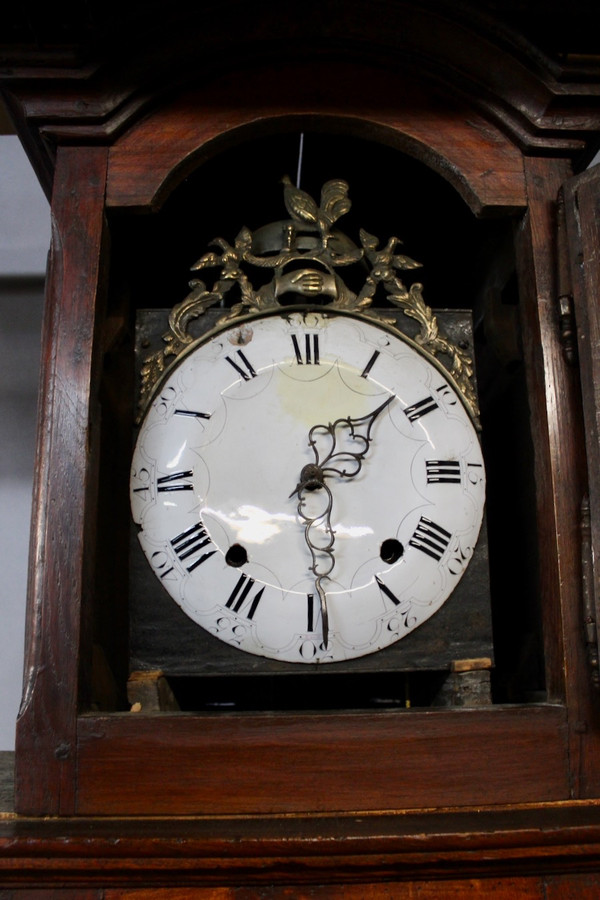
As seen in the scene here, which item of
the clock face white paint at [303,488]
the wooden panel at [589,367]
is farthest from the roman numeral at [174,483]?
the wooden panel at [589,367]

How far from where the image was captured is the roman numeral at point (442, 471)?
4.46ft

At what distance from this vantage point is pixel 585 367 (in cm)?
121

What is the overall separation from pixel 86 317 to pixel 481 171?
513mm

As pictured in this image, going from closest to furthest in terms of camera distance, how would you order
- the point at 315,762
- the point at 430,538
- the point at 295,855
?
the point at 295,855 → the point at 315,762 → the point at 430,538

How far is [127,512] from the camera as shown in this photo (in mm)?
1414

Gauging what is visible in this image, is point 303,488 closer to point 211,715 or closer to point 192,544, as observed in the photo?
point 192,544

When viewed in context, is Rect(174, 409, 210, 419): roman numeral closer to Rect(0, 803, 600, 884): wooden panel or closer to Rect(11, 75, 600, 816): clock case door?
Rect(11, 75, 600, 816): clock case door

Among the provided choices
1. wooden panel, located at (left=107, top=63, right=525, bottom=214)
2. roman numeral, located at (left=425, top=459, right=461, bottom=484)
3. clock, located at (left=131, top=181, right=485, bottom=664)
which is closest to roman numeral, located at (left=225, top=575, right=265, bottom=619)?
clock, located at (left=131, top=181, right=485, bottom=664)

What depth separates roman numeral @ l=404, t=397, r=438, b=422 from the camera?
1.38m

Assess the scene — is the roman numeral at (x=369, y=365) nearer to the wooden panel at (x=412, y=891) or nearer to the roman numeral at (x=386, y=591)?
the roman numeral at (x=386, y=591)

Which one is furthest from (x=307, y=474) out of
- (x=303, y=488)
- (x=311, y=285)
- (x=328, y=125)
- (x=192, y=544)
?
(x=328, y=125)

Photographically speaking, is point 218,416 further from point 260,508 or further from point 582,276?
point 582,276

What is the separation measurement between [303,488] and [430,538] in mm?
167

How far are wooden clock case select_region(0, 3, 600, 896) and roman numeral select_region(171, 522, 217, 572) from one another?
0.11 metres
